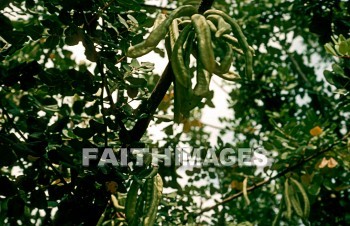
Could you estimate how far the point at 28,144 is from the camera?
5.01ft

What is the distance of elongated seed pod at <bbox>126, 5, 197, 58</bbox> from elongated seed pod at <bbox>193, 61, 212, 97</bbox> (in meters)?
0.13

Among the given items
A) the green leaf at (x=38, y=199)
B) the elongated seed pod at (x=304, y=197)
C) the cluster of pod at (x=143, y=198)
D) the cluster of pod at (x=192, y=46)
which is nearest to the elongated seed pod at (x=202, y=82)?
the cluster of pod at (x=192, y=46)

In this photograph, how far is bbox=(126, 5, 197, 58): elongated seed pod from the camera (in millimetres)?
1196

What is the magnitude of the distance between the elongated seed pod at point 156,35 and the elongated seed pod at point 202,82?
13 centimetres

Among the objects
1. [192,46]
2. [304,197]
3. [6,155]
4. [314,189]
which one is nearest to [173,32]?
[192,46]

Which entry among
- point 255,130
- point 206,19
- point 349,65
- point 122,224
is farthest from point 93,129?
point 255,130

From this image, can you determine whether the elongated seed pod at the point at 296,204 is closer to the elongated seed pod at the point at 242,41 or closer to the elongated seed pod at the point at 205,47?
the elongated seed pod at the point at 242,41

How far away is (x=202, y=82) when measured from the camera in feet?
3.89

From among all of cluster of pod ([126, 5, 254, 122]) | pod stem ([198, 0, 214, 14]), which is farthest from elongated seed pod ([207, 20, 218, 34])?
pod stem ([198, 0, 214, 14])

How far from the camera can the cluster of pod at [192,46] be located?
1151 mm

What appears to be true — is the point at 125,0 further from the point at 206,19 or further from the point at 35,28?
the point at 206,19

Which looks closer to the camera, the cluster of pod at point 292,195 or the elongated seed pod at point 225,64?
the elongated seed pod at point 225,64

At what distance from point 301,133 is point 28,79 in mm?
1707

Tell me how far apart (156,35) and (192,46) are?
0.14m
